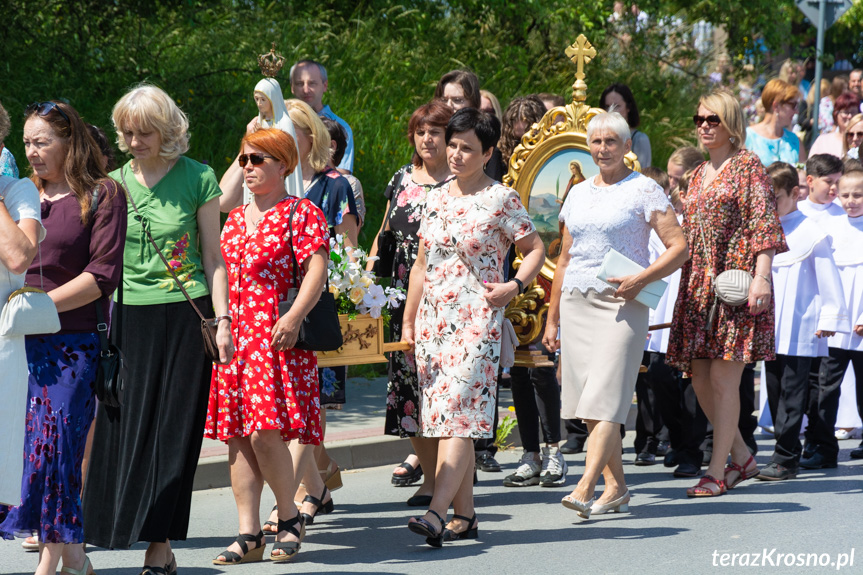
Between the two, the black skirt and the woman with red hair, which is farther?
the woman with red hair

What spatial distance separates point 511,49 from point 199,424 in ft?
38.6

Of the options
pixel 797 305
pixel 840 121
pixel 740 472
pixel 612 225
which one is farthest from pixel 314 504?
pixel 840 121

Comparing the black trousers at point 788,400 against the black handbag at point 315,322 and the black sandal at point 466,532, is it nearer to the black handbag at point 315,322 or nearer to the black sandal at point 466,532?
the black sandal at point 466,532

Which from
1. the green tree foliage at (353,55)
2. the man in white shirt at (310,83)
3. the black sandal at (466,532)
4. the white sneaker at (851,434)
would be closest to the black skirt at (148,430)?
the black sandal at (466,532)

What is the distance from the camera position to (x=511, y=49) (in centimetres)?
1625

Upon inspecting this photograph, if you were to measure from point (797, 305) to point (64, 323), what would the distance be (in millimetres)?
5326

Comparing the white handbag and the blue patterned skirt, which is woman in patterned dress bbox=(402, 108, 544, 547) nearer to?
the blue patterned skirt

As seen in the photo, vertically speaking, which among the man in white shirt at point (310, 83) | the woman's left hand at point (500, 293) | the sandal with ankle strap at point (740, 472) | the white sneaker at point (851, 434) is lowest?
the sandal with ankle strap at point (740, 472)

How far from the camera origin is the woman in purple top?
15.3 ft

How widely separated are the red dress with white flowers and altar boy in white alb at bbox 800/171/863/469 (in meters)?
4.06

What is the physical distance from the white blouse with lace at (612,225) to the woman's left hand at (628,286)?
0.26 feet

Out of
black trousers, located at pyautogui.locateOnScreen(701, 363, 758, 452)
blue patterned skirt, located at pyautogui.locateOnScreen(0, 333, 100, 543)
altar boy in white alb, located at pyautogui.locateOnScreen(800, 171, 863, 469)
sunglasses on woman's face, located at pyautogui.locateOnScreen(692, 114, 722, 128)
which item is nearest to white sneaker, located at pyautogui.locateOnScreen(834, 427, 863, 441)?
altar boy in white alb, located at pyautogui.locateOnScreen(800, 171, 863, 469)

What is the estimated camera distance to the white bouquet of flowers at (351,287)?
254 inches

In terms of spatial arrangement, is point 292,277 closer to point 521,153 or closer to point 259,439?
point 259,439
